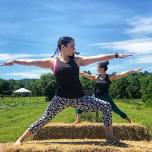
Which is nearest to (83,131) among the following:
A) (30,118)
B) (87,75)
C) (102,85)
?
(102,85)

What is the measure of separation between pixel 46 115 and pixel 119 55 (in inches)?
70.2

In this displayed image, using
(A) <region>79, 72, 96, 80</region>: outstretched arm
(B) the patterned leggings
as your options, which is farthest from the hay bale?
(B) the patterned leggings

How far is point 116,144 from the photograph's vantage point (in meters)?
9.52

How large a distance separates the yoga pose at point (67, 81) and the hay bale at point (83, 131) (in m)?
3.06

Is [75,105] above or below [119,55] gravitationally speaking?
below

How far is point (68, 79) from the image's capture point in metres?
9.74

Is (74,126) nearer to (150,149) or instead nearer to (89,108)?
(89,108)

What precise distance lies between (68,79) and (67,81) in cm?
4

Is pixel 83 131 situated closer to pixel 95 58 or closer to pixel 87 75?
pixel 87 75

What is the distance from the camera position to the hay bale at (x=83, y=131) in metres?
13.1

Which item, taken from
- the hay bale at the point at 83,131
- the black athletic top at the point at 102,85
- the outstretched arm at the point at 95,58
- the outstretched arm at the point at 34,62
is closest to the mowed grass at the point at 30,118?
the hay bale at the point at 83,131

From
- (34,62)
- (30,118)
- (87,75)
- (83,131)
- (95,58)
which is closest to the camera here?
(95,58)

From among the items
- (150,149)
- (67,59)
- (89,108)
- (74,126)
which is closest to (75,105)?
(89,108)

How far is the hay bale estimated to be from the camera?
42.9 feet
